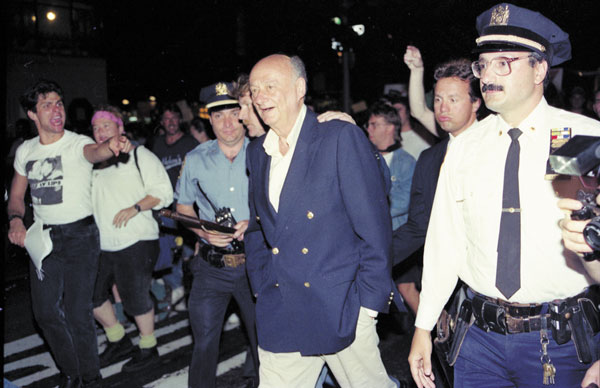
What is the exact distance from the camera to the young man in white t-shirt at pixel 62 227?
4602mm

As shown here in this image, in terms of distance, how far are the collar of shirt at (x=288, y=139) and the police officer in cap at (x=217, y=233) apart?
1.02 meters

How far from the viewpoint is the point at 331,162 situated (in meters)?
3.07

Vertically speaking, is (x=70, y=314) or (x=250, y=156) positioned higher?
(x=250, y=156)

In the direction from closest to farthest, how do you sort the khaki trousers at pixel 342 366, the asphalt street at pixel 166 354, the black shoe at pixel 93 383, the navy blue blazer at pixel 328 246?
the navy blue blazer at pixel 328 246 < the khaki trousers at pixel 342 366 < the black shoe at pixel 93 383 < the asphalt street at pixel 166 354

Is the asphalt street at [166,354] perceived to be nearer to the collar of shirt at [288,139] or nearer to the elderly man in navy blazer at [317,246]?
the elderly man in navy blazer at [317,246]

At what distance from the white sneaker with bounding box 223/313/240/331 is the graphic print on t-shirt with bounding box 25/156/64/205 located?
102 inches

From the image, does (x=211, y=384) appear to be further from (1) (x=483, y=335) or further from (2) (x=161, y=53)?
(2) (x=161, y=53)

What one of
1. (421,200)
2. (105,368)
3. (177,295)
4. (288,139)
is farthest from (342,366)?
(177,295)

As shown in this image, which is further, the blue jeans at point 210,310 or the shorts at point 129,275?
the shorts at point 129,275

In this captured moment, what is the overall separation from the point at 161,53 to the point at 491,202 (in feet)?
66.8

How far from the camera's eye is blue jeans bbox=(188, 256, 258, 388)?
13.6 ft

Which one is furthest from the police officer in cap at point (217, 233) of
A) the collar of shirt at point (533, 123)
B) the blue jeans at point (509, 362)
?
the collar of shirt at point (533, 123)

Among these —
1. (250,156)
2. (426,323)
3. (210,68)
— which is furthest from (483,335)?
(210,68)

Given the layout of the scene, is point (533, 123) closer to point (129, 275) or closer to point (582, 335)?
point (582, 335)
